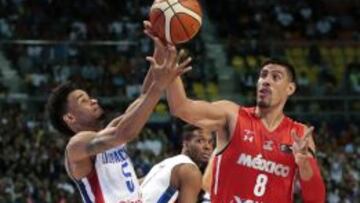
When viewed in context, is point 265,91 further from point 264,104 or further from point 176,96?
point 176,96

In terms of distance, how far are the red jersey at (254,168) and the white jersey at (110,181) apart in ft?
2.23

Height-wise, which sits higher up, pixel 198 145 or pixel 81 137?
pixel 81 137

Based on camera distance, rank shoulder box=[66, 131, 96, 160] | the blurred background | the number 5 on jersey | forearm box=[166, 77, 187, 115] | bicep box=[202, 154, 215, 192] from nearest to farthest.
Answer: shoulder box=[66, 131, 96, 160] → forearm box=[166, 77, 187, 115] → the number 5 on jersey → bicep box=[202, 154, 215, 192] → the blurred background

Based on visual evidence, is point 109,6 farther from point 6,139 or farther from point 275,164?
point 275,164

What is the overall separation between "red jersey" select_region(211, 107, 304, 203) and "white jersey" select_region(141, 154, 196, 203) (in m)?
0.54

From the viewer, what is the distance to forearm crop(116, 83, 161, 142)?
4.96m

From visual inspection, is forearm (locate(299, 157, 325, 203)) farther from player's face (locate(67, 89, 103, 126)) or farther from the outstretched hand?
player's face (locate(67, 89, 103, 126))

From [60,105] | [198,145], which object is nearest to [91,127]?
[60,105]

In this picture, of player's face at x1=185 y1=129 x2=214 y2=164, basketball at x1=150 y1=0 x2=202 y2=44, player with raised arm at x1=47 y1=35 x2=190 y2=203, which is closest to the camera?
player with raised arm at x1=47 y1=35 x2=190 y2=203

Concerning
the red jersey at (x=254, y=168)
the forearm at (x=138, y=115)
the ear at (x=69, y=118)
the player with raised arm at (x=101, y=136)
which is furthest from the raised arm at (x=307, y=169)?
the ear at (x=69, y=118)

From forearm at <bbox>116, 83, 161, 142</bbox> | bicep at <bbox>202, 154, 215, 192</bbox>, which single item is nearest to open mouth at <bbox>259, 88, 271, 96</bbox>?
forearm at <bbox>116, 83, 161, 142</bbox>

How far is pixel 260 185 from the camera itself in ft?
19.5

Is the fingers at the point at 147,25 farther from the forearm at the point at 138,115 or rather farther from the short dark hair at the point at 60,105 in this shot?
the short dark hair at the point at 60,105

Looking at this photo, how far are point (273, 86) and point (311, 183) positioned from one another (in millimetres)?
670
